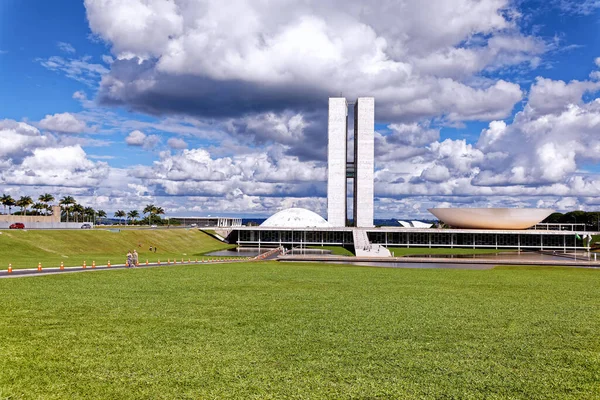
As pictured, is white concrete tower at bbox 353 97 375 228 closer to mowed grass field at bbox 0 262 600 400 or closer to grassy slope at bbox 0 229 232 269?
grassy slope at bbox 0 229 232 269

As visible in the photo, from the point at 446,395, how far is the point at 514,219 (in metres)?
89.1

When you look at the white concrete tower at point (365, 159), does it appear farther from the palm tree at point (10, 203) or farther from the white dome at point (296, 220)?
the palm tree at point (10, 203)

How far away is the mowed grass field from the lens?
9.09m

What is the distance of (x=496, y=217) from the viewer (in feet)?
295

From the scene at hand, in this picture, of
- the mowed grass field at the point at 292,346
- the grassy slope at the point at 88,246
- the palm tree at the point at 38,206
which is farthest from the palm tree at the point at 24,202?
the mowed grass field at the point at 292,346

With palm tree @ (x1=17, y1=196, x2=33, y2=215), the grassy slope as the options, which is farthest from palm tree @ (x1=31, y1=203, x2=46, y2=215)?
the grassy slope

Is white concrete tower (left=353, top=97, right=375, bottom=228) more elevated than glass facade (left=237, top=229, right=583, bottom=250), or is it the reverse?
white concrete tower (left=353, top=97, right=375, bottom=228)

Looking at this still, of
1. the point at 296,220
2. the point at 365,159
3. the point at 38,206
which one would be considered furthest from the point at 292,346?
the point at 38,206

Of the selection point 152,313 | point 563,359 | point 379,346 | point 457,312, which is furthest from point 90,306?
point 563,359

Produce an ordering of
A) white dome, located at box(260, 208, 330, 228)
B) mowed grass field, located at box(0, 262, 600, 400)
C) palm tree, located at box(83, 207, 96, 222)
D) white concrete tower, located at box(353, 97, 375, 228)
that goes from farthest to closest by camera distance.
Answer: palm tree, located at box(83, 207, 96, 222) → white concrete tower, located at box(353, 97, 375, 228) → white dome, located at box(260, 208, 330, 228) → mowed grass field, located at box(0, 262, 600, 400)

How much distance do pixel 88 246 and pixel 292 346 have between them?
5638 cm

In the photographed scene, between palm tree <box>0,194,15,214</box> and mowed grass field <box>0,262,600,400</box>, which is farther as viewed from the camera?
palm tree <box>0,194,15,214</box>

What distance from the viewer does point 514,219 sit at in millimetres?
90312

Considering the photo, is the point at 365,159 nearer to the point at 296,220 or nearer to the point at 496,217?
the point at 296,220
